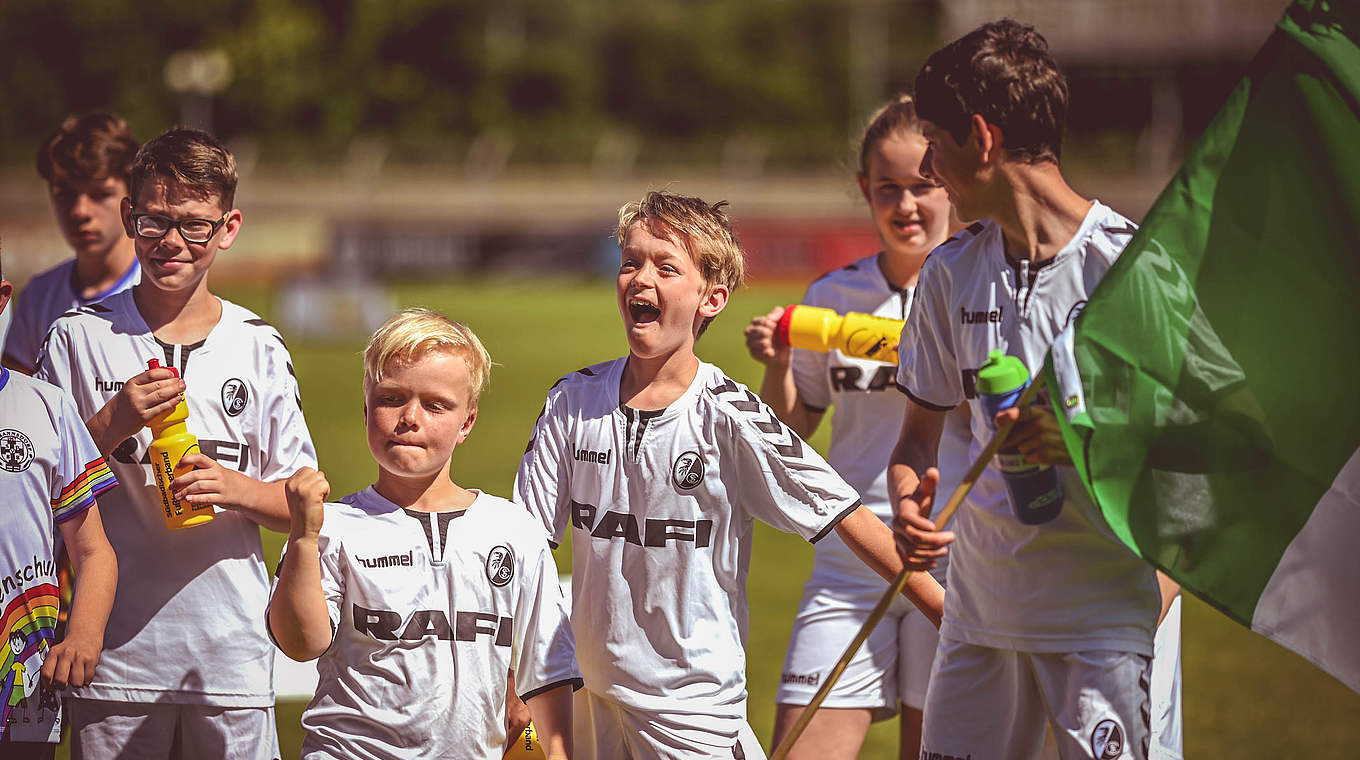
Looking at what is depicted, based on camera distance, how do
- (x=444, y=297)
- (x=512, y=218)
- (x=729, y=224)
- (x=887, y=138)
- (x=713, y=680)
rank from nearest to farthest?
(x=713, y=680), (x=729, y=224), (x=887, y=138), (x=444, y=297), (x=512, y=218)

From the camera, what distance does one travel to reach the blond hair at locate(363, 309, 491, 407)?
3.39 meters

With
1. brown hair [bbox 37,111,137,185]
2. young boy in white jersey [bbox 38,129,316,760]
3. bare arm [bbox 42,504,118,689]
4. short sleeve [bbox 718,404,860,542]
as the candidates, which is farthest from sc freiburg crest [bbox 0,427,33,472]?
short sleeve [bbox 718,404,860,542]

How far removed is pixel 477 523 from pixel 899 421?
5.94 feet

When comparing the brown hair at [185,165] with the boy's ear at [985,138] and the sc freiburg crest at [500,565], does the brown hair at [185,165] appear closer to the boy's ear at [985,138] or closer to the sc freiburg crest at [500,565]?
the sc freiburg crest at [500,565]

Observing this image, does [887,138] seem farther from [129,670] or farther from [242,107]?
[242,107]

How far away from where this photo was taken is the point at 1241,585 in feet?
10.7

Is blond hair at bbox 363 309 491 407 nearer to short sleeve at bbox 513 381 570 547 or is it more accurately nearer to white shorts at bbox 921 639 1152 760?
short sleeve at bbox 513 381 570 547

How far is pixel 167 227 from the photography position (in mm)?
3906

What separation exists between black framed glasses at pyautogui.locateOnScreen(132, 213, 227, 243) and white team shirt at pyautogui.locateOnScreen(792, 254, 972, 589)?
1.98 metres

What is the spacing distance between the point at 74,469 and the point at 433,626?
101 cm

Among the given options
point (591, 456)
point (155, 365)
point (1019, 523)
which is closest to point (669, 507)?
point (591, 456)

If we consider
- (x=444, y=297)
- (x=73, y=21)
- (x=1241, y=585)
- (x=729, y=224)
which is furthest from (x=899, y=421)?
(x=73, y=21)

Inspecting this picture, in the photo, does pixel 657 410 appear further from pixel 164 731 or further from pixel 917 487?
pixel 164 731

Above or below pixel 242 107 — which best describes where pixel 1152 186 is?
below
